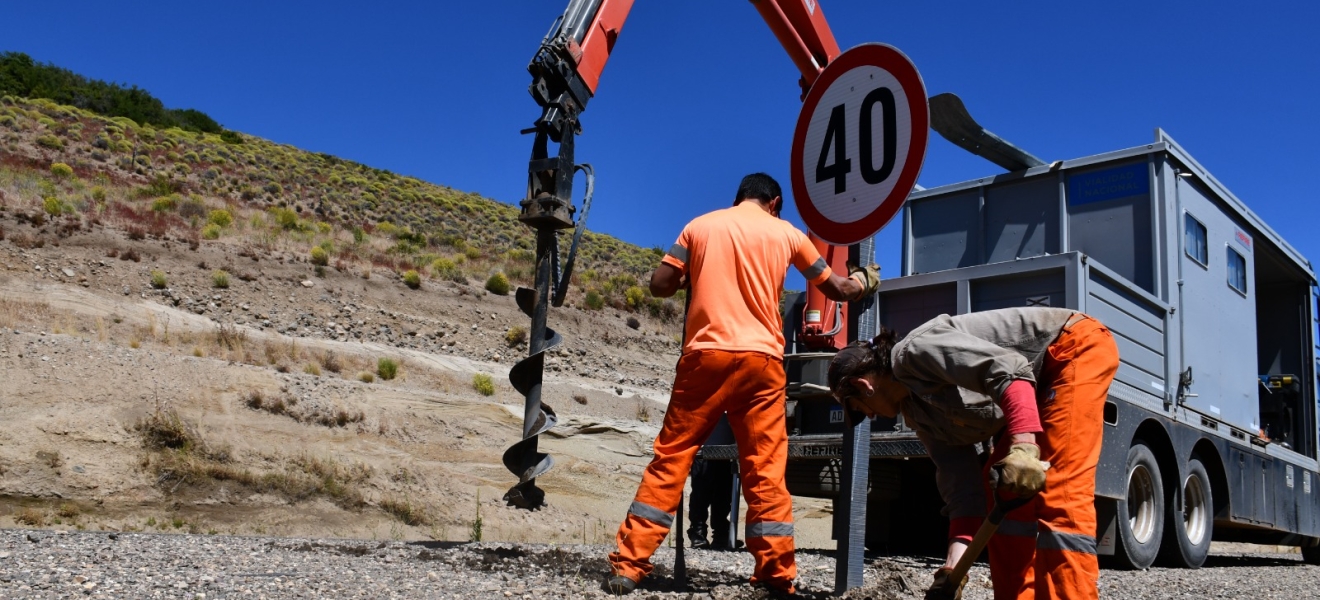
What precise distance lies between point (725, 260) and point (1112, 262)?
531cm

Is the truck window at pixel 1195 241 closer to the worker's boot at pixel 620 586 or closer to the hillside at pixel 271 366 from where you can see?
the hillside at pixel 271 366

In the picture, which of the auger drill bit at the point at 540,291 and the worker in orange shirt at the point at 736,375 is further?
the auger drill bit at the point at 540,291

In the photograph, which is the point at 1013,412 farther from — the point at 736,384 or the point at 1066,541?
the point at 736,384

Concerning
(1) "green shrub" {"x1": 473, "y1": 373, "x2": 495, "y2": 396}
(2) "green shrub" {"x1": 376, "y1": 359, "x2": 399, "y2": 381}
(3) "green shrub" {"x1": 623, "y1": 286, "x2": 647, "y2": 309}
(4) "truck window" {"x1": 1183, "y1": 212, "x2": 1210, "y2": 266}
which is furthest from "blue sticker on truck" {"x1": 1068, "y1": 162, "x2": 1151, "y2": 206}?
(3) "green shrub" {"x1": 623, "y1": 286, "x2": 647, "y2": 309}

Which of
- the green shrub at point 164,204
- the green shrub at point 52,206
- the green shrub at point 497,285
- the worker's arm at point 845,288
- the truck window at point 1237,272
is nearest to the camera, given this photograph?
the worker's arm at point 845,288

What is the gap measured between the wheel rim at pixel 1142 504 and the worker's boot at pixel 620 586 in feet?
16.2

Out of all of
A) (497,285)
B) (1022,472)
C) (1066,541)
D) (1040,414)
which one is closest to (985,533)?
(1066,541)

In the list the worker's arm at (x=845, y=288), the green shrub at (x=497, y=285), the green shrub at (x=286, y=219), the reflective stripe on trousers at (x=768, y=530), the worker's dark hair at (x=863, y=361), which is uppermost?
the green shrub at (x=286, y=219)

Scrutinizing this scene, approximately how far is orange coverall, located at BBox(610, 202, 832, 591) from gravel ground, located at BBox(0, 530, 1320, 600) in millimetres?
230

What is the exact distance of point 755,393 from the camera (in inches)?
174

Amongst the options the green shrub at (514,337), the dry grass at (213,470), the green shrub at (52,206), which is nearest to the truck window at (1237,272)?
the dry grass at (213,470)

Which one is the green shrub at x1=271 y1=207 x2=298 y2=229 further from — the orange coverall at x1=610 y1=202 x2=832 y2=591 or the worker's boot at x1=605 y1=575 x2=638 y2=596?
the worker's boot at x1=605 y1=575 x2=638 y2=596

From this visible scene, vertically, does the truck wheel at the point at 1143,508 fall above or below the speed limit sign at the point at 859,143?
below

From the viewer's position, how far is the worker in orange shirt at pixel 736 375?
4238 mm
